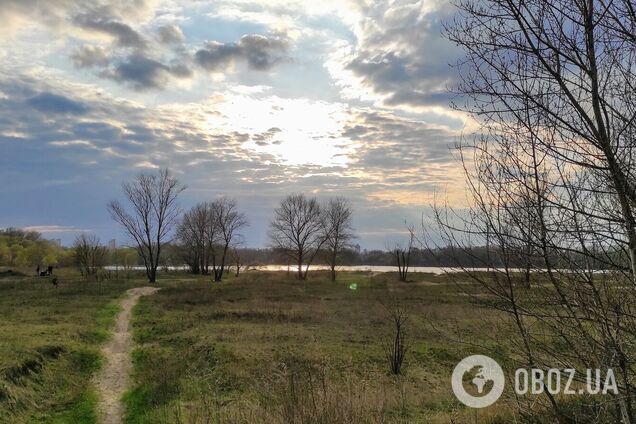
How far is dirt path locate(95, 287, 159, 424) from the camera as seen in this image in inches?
416

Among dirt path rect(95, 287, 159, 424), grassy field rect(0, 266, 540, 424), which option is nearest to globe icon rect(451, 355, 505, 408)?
grassy field rect(0, 266, 540, 424)

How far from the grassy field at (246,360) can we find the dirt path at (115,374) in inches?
11.2

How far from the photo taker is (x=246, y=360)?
1432 cm

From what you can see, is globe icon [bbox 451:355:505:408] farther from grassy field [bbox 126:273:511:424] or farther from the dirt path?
the dirt path

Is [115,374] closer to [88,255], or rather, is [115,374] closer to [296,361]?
[296,361]

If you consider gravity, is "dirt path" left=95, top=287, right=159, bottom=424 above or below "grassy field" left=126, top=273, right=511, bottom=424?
below

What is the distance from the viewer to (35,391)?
11352 mm

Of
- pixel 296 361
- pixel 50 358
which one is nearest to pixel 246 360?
pixel 296 361

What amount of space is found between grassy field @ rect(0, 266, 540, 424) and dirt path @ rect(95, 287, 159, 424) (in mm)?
283

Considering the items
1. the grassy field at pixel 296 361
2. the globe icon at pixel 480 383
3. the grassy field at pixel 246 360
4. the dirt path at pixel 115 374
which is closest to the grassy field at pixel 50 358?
the grassy field at pixel 246 360

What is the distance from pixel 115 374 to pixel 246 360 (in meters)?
4.07

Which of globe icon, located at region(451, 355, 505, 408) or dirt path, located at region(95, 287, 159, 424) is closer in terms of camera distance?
globe icon, located at region(451, 355, 505, 408)

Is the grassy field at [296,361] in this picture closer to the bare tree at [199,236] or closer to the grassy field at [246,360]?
the grassy field at [246,360]

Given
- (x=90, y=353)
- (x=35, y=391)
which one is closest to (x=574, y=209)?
(x=35, y=391)
